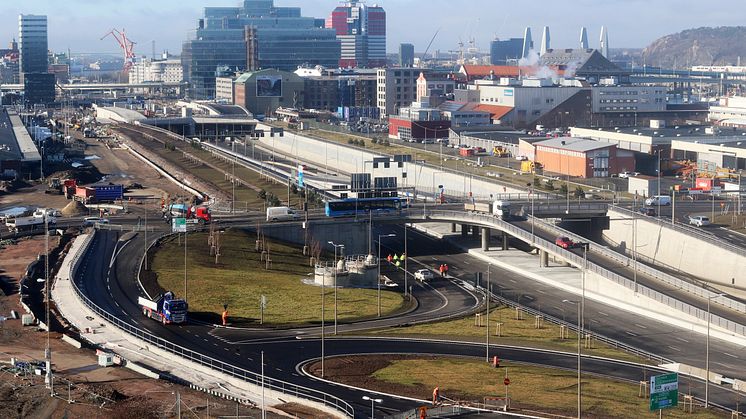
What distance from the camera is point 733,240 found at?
89000 mm

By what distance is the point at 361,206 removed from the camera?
318 ft

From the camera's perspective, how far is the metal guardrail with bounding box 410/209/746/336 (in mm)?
66625

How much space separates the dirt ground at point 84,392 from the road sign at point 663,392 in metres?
13.0

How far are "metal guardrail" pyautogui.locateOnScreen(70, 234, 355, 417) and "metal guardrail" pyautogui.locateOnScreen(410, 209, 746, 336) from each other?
87.0ft

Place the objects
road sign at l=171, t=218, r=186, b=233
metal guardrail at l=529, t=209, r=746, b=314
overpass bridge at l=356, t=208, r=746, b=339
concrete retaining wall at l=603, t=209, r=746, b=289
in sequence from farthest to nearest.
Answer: concrete retaining wall at l=603, t=209, r=746, b=289
road sign at l=171, t=218, r=186, b=233
metal guardrail at l=529, t=209, r=746, b=314
overpass bridge at l=356, t=208, r=746, b=339

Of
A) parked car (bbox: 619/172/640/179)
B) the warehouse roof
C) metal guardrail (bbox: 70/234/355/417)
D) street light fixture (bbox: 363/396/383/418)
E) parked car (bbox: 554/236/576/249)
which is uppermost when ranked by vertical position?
the warehouse roof

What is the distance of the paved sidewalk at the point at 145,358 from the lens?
4959cm

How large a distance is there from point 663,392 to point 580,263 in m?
35.1

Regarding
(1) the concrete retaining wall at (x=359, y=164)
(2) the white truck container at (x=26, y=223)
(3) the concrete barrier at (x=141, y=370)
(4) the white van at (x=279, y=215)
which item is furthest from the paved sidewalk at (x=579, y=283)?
(2) the white truck container at (x=26, y=223)

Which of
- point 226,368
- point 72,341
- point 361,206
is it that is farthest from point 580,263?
→ point 72,341

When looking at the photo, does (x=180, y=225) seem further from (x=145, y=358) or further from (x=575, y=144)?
(x=575, y=144)

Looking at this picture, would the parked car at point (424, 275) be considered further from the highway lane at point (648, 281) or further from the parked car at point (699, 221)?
the parked car at point (699, 221)

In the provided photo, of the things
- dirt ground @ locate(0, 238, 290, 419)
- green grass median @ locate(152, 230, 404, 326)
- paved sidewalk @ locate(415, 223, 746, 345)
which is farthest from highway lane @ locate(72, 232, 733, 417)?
paved sidewalk @ locate(415, 223, 746, 345)

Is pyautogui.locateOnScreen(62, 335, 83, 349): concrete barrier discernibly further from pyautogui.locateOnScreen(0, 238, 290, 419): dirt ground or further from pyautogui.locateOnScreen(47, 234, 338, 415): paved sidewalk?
pyautogui.locateOnScreen(47, 234, 338, 415): paved sidewalk
